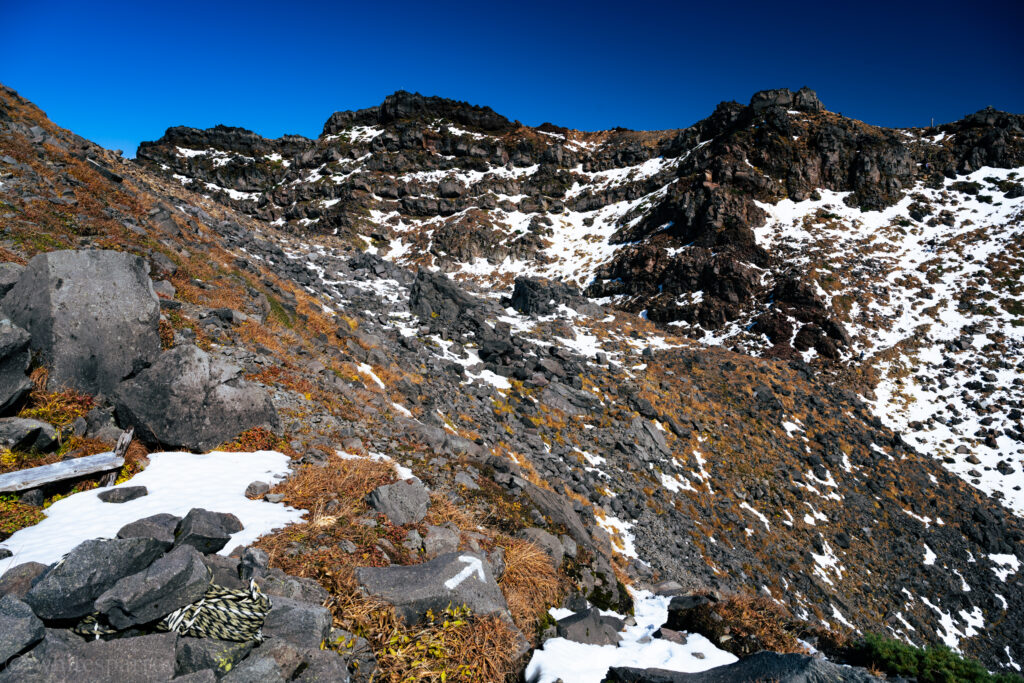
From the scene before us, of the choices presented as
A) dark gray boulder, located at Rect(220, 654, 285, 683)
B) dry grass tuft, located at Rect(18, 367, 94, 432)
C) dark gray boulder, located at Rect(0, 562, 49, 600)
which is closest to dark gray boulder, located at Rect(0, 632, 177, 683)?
dark gray boulder, located at Rect(220, 654, 285, 683)

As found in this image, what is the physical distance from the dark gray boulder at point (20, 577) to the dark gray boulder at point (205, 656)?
145 cm

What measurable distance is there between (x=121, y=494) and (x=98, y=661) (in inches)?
119

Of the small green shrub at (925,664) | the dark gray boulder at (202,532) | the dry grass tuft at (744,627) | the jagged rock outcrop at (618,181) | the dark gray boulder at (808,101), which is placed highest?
the dark gray boulder at (808,101)

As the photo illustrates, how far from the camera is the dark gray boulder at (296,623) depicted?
3684mm

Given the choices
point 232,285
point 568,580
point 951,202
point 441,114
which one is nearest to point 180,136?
point 441,114

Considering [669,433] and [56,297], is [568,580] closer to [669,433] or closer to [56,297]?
[56,297]

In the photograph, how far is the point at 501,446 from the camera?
13.5 metres

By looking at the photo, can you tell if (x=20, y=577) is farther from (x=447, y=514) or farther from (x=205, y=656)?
(x=447, y=514)

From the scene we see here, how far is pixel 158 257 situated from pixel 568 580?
13.4 meters

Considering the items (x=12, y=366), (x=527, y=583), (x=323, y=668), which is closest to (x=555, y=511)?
(x=527, y=583)

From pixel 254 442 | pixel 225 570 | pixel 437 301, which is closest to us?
Result: pixel 225 570

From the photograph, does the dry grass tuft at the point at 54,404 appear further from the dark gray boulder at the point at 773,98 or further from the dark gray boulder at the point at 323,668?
the dark gray boulder at the point at 773,98

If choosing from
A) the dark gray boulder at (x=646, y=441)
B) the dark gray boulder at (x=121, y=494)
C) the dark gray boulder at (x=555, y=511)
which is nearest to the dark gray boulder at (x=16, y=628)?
the dark gray boulder at (x=121, y=494)

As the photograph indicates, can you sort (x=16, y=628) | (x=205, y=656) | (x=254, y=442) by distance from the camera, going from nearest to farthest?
1. (x=16, y=628)
2. (x=205, y=656)
3. (x=254, y=442)
